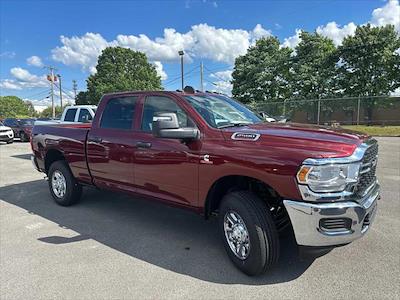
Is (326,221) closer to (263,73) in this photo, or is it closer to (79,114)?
(79,114)

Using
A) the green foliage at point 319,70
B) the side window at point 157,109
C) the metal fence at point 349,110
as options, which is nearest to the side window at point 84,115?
the side window at point 157,109

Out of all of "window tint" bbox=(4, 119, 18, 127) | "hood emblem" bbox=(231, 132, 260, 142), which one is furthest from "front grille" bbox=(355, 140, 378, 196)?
"window tint" bbox=(4, 119, 18, 127)

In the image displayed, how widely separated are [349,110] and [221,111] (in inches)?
981

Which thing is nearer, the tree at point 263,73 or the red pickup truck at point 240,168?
A: the red pickup truck at point 240,168

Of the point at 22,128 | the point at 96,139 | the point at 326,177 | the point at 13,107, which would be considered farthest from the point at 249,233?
the point at 13,107

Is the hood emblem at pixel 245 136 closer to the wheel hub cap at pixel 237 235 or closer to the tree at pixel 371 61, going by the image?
the wheel hub cap at pixel 237 235

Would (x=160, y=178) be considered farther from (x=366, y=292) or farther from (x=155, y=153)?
(x=366, y=292)

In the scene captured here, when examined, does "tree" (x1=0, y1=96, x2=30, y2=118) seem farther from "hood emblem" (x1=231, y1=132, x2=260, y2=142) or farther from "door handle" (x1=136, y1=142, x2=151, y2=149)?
"hood emblem" (x1=231, y1=132, x2=260, y2=142)

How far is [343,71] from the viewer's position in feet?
112

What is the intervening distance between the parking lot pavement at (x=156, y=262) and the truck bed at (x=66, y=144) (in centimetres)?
74

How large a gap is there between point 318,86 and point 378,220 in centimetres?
3247

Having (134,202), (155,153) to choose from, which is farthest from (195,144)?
(134,202)

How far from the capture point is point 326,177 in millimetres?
2969

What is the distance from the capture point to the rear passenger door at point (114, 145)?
15.5 ft
